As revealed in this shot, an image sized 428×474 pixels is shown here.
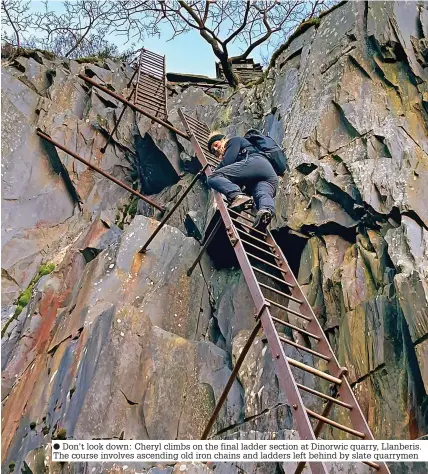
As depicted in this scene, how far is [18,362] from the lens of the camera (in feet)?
32.2

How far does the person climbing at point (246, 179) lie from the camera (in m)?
7.37

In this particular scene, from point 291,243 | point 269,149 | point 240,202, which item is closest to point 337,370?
point 240,202

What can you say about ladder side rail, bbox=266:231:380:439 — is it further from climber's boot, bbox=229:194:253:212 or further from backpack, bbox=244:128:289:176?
backpack, bbox=244:128:289:176

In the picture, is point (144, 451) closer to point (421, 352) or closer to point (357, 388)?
point (357, 388)

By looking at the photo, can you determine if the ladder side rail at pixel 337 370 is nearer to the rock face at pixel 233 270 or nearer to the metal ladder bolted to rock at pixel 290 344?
the metal ladder bolted to rock at pixel 290 344

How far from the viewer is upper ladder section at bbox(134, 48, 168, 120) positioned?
14148 millimetres

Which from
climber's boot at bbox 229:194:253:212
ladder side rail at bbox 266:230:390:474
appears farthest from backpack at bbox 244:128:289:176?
ladder side rail at bbox 266:230:390:474

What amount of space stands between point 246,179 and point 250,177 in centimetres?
6

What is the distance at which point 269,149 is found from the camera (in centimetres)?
816

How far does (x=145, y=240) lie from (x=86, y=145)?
5.60 m

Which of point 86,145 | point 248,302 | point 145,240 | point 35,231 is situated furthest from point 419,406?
Result: point 86,145

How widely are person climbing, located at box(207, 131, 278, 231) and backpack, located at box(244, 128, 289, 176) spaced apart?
6 cm

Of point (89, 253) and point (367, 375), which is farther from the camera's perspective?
point (89, 253)

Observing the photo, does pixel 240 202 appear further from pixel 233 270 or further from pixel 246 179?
pixel 233 270
